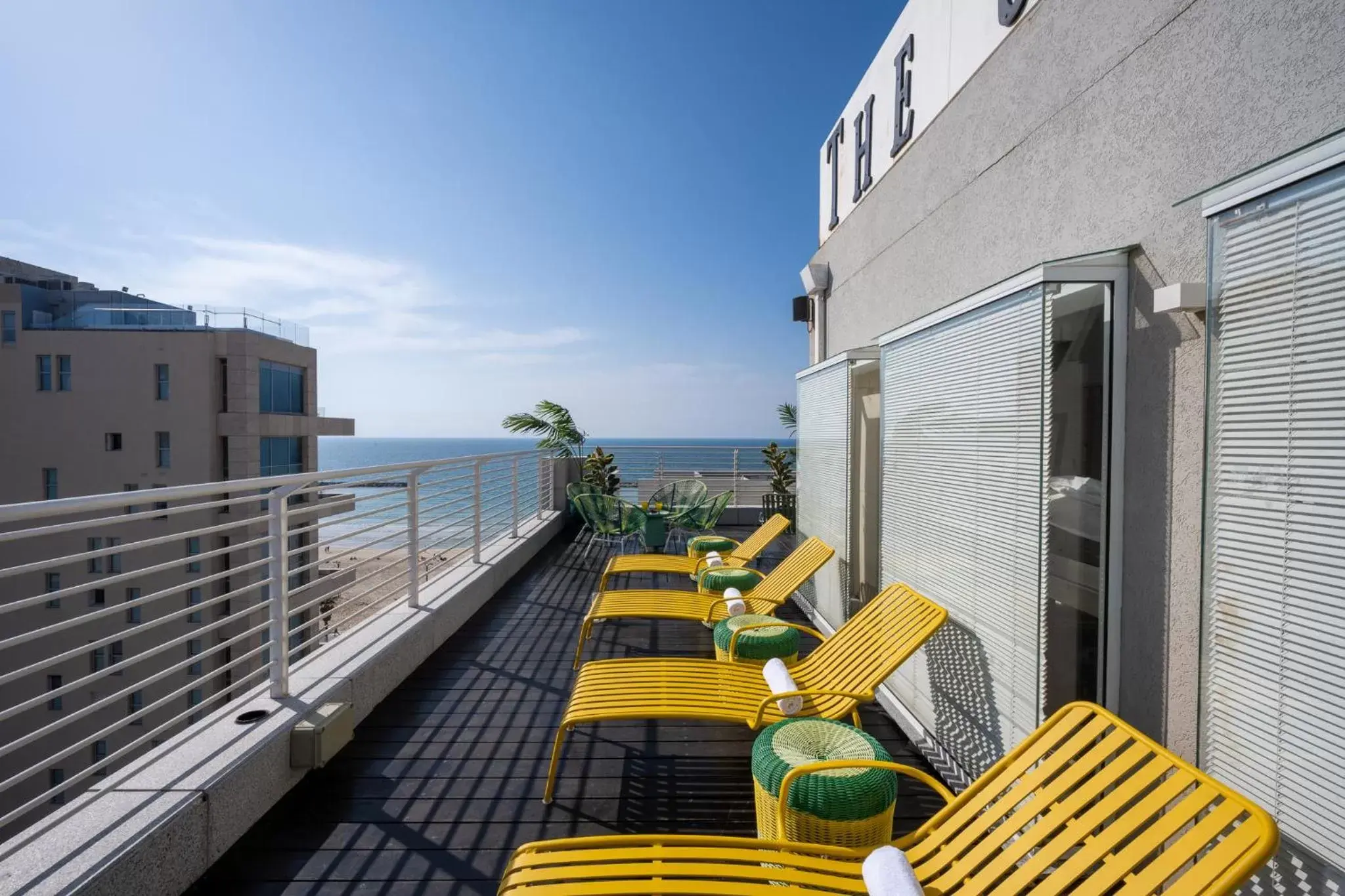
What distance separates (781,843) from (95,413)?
32257mm

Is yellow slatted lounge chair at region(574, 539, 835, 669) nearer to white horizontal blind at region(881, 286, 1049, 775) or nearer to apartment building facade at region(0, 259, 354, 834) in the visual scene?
white horizontal blind at region(881, 286, 1049, 775)

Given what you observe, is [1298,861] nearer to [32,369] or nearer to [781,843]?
[781,843]

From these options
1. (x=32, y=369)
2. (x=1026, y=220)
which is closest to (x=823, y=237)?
(x=1026, y=220)

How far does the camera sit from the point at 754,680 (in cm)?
322

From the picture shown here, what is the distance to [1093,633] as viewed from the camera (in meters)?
2.34

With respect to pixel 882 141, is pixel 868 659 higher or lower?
lower

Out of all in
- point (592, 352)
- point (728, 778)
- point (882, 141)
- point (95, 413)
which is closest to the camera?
point (728, 778)

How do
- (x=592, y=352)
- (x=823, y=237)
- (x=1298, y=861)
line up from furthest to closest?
(x=592, y=352)
(x=823, y=237)
(x=1298, y=861)

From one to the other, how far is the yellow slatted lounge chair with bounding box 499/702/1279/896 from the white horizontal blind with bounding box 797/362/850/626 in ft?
9.33

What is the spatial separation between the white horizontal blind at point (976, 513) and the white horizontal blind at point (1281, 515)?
65 centimetres

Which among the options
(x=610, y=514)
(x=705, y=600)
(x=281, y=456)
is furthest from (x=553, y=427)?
(x=281, y=456)

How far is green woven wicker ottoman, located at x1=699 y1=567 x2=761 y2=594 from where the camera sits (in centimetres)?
508

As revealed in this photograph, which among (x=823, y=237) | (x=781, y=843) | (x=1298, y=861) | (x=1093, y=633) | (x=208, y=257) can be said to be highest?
(x=208, y=257)

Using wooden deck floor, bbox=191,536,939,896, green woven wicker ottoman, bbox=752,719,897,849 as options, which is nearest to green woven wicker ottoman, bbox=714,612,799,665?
wooden deck floor, bbox=191,536,939,896
